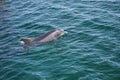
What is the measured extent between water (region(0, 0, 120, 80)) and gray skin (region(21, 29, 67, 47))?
402 mm

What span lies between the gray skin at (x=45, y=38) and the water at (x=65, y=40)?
402 millimetres

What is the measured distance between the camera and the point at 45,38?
54.0 feet

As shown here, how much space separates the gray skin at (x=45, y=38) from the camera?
16.1 metres

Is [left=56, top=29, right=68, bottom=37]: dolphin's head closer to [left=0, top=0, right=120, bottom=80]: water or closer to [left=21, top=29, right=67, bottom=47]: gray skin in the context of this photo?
[left=21, top=29, right=67, bottom=47]: gray skin

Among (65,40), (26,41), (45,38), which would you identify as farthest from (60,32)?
(26,41)

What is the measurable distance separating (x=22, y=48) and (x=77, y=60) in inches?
149

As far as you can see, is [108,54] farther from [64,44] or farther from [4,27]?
[4,27]

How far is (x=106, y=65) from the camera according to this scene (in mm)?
13383

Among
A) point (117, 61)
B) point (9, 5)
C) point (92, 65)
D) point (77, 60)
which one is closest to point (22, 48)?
point (77, 60)

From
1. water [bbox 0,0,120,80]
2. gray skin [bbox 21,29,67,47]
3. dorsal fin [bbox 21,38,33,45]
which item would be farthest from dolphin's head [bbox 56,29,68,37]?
dorsal fin [bbox 21,38,33,45]

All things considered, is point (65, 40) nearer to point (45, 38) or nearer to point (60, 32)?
point (60, 32)

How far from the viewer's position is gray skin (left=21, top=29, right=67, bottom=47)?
16.1 m

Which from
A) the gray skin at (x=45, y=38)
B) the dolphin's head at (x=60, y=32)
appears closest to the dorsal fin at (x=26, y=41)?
the gray skin at (x=45, y=38)

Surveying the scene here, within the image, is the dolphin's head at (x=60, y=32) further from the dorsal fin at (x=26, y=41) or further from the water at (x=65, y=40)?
the dorsal fin at (x=26, y=41)
